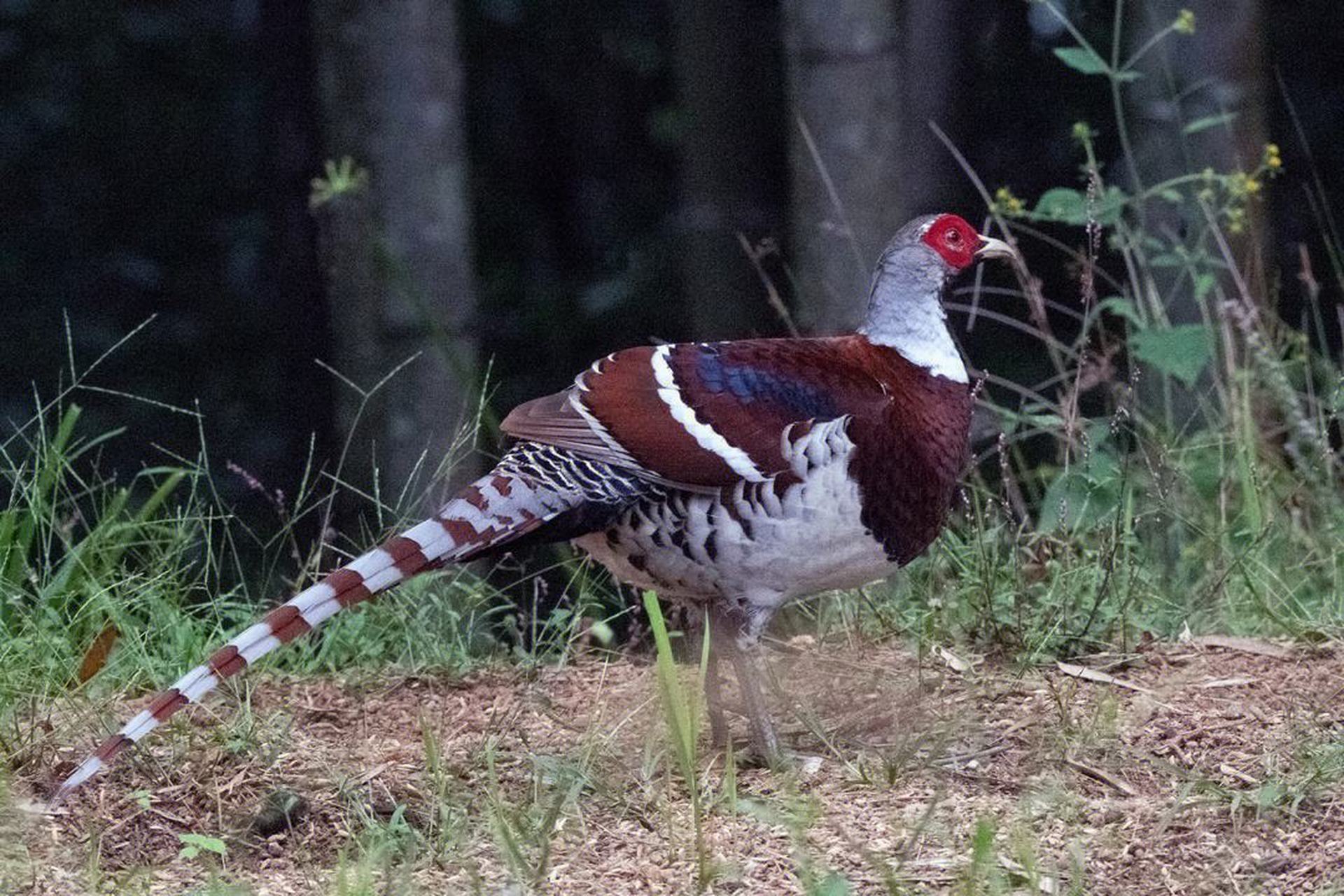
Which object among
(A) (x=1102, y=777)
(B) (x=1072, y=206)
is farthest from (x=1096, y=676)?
(B) (x=1072, y=206)

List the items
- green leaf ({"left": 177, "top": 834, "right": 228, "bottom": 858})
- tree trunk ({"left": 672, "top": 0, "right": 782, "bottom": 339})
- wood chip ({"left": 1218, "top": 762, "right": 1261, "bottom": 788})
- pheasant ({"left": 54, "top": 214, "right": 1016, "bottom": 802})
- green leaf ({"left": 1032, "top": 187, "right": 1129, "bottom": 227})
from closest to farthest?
green leaf ({"left": 177, "top": 834, "right": 228, "bottom": 858}) → wood chip ({"left": 1218, "top": 762, "right": 1261, "bottom": 788}) → pheasant ({"left": 54, "top": 214, "right": 1016, "bottom": 802}) → green leaf ({"left": 1032, "top": 187, "right": 1129, "bottom": 227}) → tree trunk ({"left": 672, "top": 0, "right": 782, "bottom": 339})

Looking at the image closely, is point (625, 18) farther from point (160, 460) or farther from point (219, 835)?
point (219, 835)

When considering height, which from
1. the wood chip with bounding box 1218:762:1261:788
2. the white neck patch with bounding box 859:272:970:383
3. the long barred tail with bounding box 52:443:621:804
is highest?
the white neck patch with bounding box 859:272:970:383

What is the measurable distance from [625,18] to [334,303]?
3.44 meters

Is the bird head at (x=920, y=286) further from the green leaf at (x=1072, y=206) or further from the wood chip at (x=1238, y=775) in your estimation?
the green leaf at (x=1072, y=206)

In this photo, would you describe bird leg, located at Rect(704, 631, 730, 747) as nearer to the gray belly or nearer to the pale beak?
the gray belly

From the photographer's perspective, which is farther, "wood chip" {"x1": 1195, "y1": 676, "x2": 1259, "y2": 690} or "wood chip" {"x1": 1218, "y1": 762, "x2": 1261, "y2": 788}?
"wood chip" {"x1": 1195, "y1": 676, "x2": 1259, "y2": 690}

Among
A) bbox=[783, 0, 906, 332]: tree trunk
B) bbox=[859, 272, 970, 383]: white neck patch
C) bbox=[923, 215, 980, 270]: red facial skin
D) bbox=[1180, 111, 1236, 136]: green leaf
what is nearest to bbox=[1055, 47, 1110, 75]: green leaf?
bbox=[1180, 111, 1236, 136]: green leaf

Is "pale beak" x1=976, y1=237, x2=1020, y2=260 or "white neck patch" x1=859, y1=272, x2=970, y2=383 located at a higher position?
"pale beak" x1=976, y1=237, x2=1020, y2=260

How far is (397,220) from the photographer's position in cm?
698

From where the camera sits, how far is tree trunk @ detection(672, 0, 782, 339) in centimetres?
830

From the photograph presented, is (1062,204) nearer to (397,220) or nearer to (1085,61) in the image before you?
(1085,61)

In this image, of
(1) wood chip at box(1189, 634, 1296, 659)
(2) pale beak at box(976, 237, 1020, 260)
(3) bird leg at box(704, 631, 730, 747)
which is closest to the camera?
(3) bird leg at box(704, 631, 730, 747)

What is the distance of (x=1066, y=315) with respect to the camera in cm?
887
